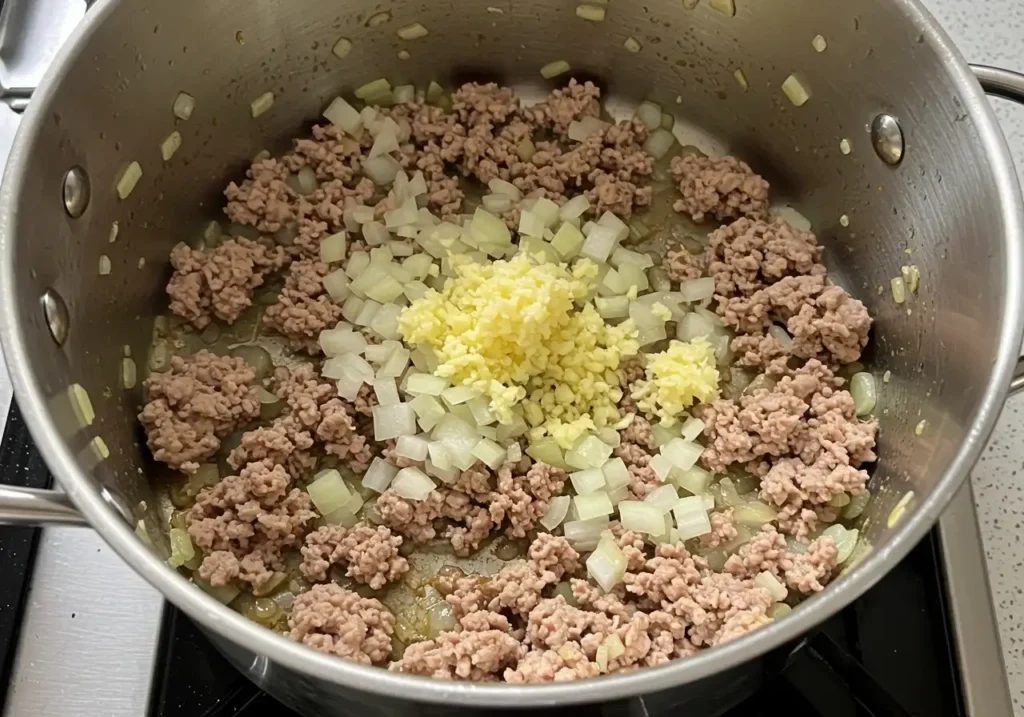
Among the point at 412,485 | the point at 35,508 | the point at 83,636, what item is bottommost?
the point at 83,636

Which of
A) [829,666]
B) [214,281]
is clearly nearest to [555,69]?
[214,281]

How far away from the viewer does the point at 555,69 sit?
1515 millimetres

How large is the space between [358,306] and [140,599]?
1.65ft

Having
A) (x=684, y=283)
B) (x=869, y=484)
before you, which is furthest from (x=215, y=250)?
(x=869, y=484)

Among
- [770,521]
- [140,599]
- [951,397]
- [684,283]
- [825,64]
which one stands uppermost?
[825,64]

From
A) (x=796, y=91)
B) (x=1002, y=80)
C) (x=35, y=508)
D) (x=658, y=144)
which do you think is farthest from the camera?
(x=658, y=144)

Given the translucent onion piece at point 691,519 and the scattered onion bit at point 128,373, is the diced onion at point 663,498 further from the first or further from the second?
the scattered onion bit at point 128,373

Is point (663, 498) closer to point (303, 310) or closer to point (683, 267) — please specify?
point (683, 267)

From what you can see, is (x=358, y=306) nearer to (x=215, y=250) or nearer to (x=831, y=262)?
(x=215, y=250)

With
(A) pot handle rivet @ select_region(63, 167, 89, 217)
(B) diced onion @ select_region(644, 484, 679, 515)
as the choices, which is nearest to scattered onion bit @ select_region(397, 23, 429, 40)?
(A) pot handle rivet @ select_region(63, 167, 89, 217)

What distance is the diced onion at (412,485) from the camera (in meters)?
1.21

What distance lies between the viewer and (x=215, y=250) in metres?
1.38

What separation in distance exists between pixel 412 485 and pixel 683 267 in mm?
537

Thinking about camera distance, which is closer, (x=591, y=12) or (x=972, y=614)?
(x=972, y=614)
